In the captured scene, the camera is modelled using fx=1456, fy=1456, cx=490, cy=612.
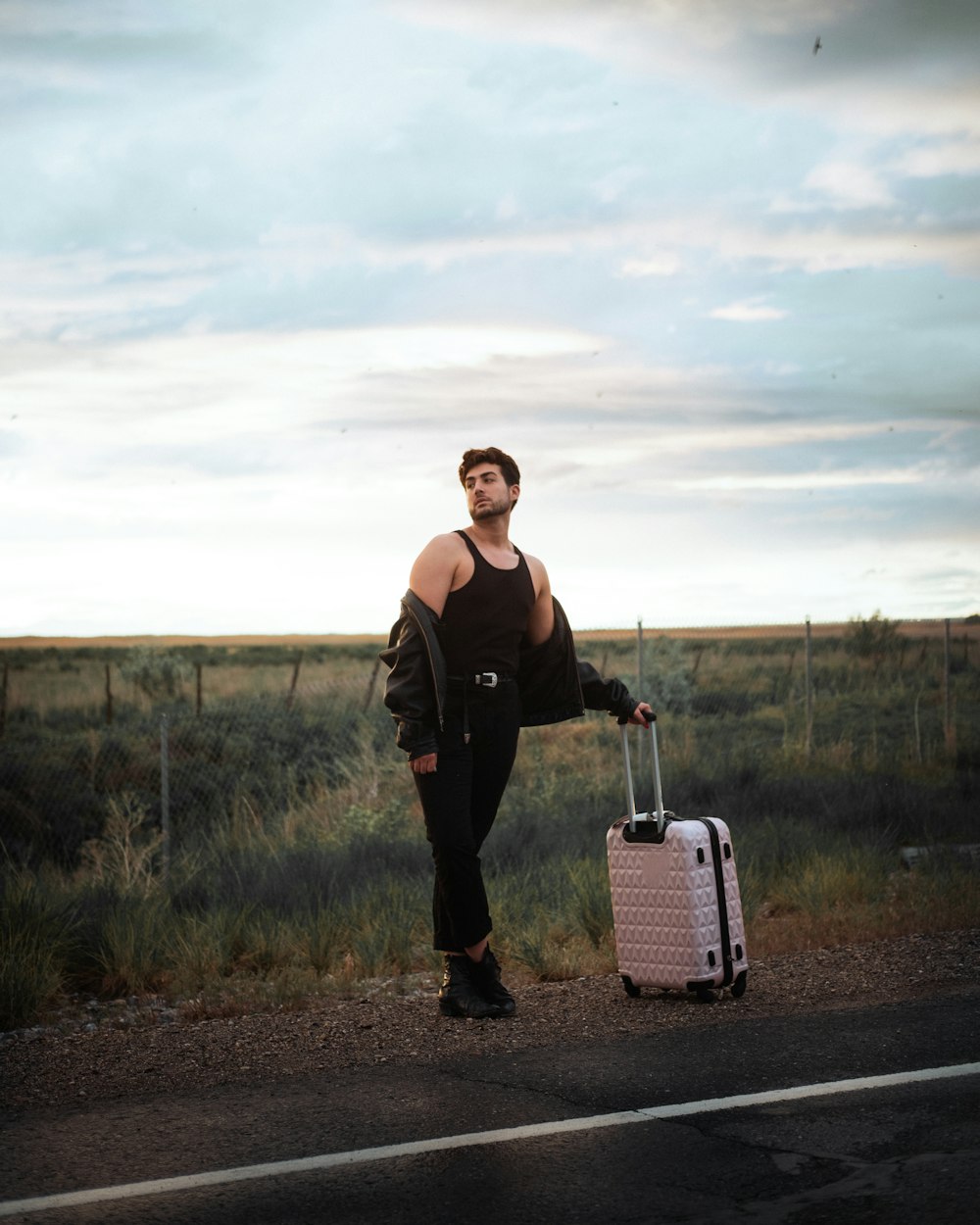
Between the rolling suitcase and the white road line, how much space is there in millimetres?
1255

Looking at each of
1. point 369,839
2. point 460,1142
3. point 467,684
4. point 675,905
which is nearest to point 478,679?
point 467,684

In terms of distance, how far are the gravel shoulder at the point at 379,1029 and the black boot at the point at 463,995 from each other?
0.05 meters

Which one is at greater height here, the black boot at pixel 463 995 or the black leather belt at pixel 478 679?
the black leather belt at pixel 478 679

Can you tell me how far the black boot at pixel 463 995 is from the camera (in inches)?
233

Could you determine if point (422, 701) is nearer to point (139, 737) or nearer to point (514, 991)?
point (514, 991)

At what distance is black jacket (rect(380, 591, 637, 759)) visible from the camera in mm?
5777

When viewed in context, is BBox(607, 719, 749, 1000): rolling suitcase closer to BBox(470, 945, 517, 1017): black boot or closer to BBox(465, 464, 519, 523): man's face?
BBox(470, 945, 517, 1017): black boot

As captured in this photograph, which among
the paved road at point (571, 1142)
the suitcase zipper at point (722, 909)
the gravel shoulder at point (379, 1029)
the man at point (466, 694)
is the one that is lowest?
the gravel shoulder at point (379, 1029)

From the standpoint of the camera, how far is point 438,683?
5.80 m

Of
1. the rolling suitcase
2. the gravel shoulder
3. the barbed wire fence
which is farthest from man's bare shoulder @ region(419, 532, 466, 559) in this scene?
the barbed wire fence

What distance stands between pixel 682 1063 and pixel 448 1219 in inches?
65.0

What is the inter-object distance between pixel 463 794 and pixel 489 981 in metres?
0.80

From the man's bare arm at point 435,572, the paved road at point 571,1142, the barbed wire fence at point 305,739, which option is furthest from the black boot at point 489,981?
the barbed wire fence at point 305,739

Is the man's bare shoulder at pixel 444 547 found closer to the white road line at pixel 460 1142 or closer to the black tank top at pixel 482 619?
the black tank top at pixel 482 619
